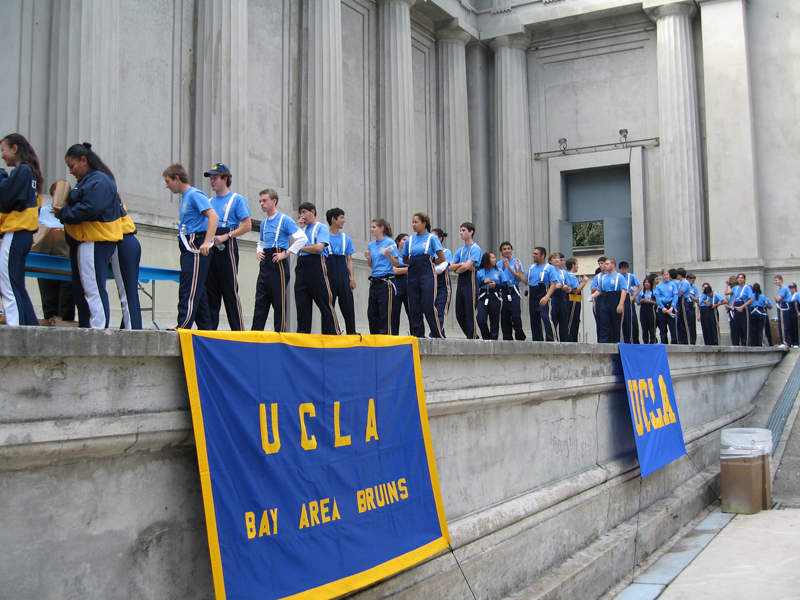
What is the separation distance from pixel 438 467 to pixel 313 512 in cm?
140

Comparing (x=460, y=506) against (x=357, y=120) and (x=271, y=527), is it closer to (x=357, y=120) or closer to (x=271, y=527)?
(x=271, y=527)

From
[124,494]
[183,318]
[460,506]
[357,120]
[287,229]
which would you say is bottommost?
[460,506]

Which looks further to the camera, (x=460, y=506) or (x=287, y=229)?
(x=287, y=229)

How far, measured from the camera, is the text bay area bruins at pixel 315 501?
3.30 m

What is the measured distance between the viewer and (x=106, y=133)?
1148 cm

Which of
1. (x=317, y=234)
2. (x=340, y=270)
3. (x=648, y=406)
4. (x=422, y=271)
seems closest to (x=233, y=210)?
(x=317, y=234)

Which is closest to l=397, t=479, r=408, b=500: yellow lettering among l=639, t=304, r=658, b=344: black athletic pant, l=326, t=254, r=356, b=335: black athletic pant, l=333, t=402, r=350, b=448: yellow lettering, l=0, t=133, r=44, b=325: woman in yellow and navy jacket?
l=333, t=402, r=350, b=448: yellow lettering

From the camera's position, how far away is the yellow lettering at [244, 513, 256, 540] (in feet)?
10.5

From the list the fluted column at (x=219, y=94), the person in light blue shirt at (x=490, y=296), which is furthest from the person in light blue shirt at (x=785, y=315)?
the fluted column at (x=219, y=94)

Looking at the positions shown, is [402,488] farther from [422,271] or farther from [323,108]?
[323,108]

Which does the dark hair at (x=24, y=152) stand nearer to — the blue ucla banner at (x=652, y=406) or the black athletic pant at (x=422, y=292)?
the black athletic pant at (x=422, y=292)

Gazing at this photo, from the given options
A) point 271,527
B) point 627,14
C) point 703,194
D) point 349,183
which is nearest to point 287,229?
point 271,527

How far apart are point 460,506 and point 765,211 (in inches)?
816

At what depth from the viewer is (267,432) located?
11.2 feet
